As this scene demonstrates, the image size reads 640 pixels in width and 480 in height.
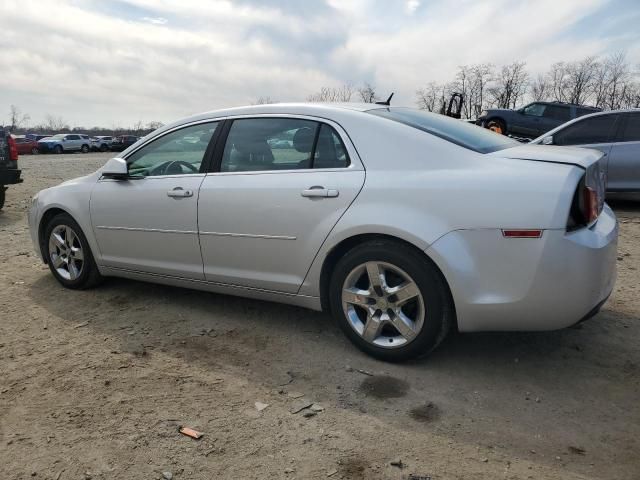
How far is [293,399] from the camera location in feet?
9.27

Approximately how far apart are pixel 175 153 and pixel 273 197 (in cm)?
112

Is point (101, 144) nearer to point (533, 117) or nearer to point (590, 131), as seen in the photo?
point (533, 117)

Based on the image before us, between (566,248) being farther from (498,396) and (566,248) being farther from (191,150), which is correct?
(191,150)

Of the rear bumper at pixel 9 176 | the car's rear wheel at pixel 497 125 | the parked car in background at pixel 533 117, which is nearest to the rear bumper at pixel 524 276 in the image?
the rear bumper at pixel 9 176

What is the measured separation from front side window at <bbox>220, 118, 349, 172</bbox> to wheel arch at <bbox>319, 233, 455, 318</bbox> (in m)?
0.47

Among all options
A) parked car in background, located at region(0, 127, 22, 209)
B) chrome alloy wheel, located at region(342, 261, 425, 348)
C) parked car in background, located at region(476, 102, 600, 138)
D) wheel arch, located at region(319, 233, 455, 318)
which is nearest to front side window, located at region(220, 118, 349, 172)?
wheel arch, located at region(319, 233, 455, 318)

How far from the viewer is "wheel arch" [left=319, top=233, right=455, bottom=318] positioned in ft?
Answer: 9.60

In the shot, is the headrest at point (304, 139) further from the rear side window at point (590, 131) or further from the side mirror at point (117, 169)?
the rear side window at point (590, 131)

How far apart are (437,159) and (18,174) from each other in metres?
8.30

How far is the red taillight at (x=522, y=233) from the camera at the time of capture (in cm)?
262

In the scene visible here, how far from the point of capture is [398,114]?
349 centimetres

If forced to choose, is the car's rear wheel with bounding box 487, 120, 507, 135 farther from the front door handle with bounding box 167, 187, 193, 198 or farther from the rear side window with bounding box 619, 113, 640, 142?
the front door handle with bounding box 167, 187, 193, 198

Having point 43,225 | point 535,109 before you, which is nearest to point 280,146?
point 43,225

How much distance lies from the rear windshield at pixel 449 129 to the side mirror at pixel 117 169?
1.95 m
